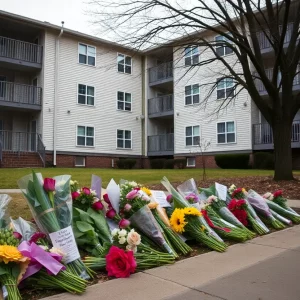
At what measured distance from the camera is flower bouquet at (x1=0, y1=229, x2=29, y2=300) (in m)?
2.89

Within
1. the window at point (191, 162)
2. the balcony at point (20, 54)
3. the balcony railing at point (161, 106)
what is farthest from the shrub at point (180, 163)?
the balcony at point (20, 54)

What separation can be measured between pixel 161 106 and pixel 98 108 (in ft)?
17.9

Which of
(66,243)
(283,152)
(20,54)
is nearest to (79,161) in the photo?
(20,54)

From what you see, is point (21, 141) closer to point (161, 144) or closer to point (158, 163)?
point (158, 163)

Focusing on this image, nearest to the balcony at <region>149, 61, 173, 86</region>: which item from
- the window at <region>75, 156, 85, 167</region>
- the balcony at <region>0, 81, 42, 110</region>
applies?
the window at <region>75, 156, 85, 167</region>

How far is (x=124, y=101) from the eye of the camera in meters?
30.6

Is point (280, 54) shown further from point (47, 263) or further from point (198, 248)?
point (47, 263)

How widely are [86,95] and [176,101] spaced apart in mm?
7218

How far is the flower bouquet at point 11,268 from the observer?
289cm

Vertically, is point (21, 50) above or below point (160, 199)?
above

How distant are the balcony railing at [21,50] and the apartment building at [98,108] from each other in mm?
68

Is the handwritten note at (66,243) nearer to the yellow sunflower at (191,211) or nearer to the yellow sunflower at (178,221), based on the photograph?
the yellow sunflower at (178,221)

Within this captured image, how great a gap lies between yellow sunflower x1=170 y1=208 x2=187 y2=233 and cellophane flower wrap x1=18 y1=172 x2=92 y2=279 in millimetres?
1443

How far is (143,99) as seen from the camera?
104ft
